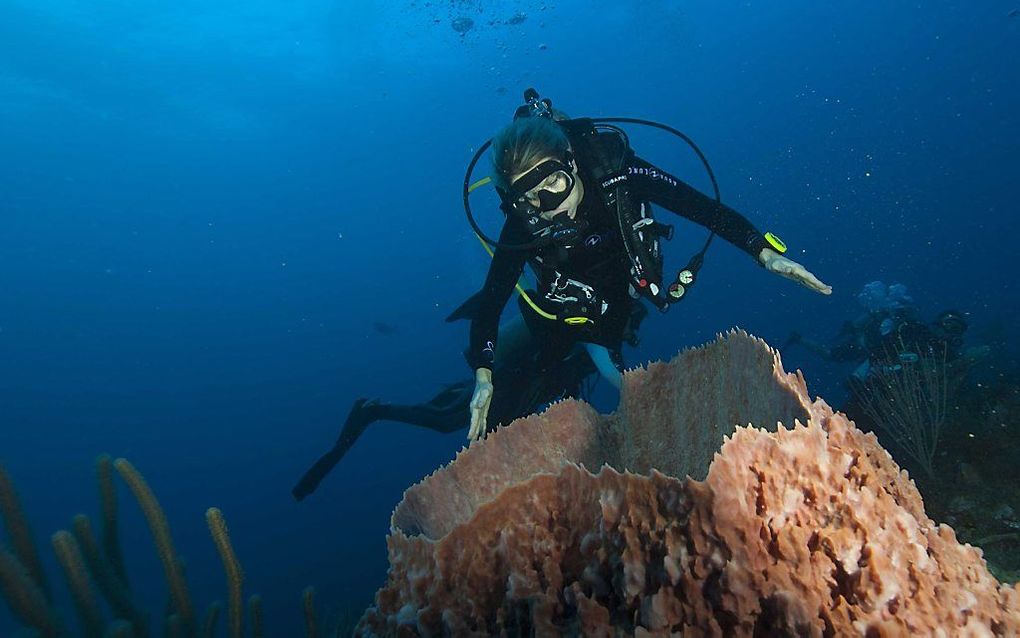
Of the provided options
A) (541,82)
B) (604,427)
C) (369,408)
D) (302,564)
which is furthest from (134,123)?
(604,427)

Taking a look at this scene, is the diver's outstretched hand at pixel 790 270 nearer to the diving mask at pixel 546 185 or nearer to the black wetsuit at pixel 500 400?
the diving mask at pixel 546 185

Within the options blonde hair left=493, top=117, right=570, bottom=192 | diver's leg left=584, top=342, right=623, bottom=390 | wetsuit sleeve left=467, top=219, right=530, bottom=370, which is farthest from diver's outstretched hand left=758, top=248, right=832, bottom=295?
diver's leg left=584, top=342, right=623, bottom=390

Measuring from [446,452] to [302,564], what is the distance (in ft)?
44.1

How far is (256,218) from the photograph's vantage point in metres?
79.1

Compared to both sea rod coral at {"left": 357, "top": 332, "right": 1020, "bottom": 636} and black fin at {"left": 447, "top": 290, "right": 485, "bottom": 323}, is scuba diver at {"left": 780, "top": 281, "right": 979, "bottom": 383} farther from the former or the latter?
sea rod coral at {"left": 357, "top": 332, "right": 1020, "bottom": 636}

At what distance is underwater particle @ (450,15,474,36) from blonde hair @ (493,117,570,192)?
4793cm

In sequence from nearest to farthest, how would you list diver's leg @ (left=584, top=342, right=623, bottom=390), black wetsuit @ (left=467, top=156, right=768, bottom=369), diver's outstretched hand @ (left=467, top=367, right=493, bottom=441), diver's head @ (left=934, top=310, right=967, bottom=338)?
diver's outstretched hand @ (left=467, top=367, right=493, bottom=441) < black wetsuit @ (left=467, top=156, right=768, bottom=369) < diver's leg @ (left=584, top=342, right=623, bottom=390) < diver's head @ (left=934, top=310, right=967, bottom=338)

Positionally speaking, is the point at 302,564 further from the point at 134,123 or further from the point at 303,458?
the point at 134,123

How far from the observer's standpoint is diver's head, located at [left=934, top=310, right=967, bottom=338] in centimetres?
864

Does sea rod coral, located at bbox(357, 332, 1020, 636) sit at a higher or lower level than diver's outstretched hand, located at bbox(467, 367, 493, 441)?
lower

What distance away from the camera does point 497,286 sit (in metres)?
5.20

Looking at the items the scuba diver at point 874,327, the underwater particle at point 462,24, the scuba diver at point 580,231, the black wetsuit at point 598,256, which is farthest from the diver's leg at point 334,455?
the underwater particle at point 462,24

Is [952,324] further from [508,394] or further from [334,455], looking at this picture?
[334,455]

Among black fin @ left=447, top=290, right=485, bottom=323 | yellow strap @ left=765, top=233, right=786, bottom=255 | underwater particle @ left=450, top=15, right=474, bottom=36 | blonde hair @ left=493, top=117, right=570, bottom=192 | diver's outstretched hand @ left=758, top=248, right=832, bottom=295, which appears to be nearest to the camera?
diver's outstretched hand @ left=758, top=248, right=832, bottom=295
